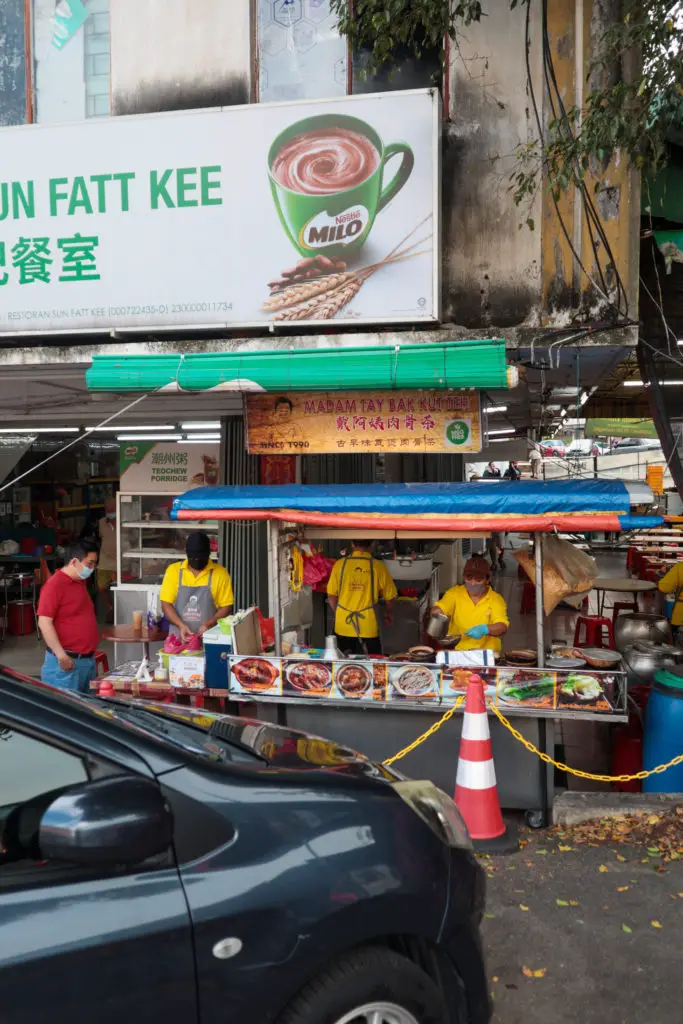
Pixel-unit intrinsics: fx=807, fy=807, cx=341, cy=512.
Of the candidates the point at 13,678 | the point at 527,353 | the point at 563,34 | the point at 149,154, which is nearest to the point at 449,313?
the point at 527,353

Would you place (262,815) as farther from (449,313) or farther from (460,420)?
(449,313)

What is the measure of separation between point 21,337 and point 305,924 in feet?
23.6

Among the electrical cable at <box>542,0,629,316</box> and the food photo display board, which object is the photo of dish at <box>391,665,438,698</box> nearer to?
the food photo display board

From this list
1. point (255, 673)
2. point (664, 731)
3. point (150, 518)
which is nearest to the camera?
point (664, 731)

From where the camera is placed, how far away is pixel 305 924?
2.45 meters

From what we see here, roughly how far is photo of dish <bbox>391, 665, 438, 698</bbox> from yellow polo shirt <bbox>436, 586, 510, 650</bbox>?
1.83 feet

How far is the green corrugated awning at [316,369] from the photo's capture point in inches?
269

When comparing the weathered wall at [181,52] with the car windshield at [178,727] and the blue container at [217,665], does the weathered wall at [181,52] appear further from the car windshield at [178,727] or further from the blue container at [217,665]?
the car windshield at [178,727]

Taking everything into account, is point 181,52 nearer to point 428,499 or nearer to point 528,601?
point 428,499

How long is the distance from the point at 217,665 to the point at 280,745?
3434 mm

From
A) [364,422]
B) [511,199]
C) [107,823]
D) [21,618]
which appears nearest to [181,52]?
[511,199]

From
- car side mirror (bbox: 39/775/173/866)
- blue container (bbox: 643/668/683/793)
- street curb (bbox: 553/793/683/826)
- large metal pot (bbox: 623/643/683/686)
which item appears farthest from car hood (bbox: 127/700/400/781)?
large metal pot (bbox: 623/643/683/686)

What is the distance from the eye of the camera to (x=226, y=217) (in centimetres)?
762

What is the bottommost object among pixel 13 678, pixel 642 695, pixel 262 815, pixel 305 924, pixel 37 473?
pixel 642 695
